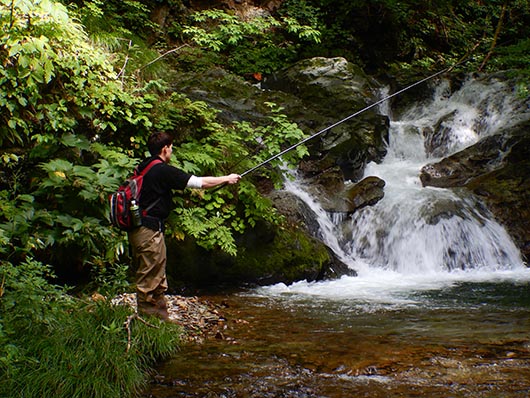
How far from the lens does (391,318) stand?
5.53m

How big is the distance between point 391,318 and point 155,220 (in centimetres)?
305

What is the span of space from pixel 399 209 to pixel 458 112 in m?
5.97

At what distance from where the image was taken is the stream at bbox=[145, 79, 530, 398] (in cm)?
358

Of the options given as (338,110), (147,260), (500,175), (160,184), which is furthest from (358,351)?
(338,110)

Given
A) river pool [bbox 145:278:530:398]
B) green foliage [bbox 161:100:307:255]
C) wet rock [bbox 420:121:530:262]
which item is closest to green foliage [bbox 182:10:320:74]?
wet rock [bbox 420:121:530:262]

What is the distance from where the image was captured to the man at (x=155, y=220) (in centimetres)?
417

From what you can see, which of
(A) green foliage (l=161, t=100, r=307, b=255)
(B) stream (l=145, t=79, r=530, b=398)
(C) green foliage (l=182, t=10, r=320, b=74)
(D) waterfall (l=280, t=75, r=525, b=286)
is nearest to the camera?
(B) stream (l=145, t=79, r=530, b=398)

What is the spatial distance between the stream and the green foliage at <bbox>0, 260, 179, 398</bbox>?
0.24 m

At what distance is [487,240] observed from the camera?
380 inches

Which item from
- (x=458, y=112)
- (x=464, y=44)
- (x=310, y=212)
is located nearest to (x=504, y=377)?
(x=310, y=212)

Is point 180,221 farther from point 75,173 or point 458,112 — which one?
point 458,112

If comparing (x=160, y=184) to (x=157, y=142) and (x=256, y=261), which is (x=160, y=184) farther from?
(x=256, y=261)

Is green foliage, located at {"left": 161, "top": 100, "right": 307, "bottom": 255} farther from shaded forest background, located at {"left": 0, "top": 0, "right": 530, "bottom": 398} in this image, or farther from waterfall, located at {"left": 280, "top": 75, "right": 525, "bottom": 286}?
waterfall, located at {"left": 280, "top": 75, "right": 525, "bottom": 286}

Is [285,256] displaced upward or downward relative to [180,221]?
downward
